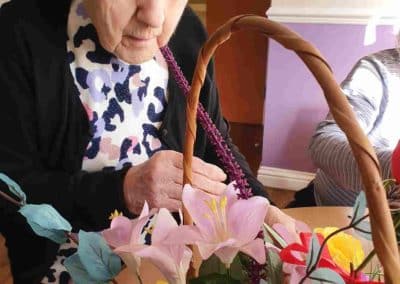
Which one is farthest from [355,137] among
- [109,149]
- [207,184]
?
[109,149]

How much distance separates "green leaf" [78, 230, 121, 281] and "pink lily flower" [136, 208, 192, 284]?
26mm

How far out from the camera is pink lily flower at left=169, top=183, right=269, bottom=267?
37 cm

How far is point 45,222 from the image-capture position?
0.38 meters

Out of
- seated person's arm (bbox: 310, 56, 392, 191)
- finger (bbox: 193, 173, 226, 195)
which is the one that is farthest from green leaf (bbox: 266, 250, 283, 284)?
seated person's arm (bbox: 310, 56, 392, 191)

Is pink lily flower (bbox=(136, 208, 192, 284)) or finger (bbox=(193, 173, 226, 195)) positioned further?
finger (bbox=(193, 173, 226, 195))

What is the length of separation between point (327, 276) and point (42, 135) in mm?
691

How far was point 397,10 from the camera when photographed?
7.02 feet

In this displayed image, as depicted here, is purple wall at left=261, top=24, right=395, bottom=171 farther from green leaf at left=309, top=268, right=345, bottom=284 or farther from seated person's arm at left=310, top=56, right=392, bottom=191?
green leaf at left=309, top=268, right=345, bottom=284

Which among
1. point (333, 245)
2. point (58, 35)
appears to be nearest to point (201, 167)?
point (333, 245)

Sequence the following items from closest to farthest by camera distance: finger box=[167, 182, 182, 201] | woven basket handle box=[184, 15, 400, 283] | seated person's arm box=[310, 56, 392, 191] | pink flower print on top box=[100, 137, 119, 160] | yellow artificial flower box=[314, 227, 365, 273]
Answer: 1. woven basket handle box=[184, 15, 400, 283]
2. yellow artificial flower box=[314, 227, 365, 273]
3. finger box=[167, 182, 182, 201]
4. pink flower print on top box=[100, 137, 119, 160]
5. seated person's arm box=[310, 56, 392, 191]

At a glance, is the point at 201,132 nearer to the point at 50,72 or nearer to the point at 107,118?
the point at 107,118

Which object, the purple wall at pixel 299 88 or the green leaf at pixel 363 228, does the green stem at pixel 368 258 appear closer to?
the green leaf at pixel 363 228

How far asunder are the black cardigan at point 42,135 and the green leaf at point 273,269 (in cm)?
47

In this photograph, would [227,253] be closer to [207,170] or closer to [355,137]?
[355,137]
